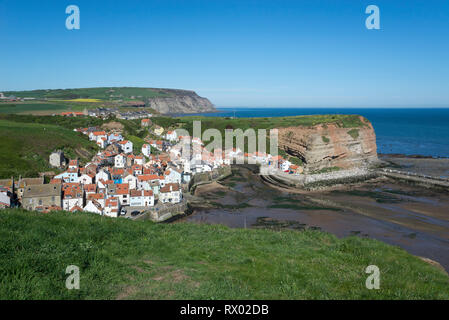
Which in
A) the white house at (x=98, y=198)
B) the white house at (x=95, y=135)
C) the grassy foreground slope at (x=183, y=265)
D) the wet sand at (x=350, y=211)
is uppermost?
the white house at (x=95, y=135)

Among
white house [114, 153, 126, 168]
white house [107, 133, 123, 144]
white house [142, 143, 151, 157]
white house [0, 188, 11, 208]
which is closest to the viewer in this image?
white house [0, 188, 11, 208]

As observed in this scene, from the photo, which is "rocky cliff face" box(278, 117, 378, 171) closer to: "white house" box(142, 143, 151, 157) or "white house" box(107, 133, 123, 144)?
"white house" box(142, 143, 151, 157)

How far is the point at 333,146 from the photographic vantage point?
68.7 meters

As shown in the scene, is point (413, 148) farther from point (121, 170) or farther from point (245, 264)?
point (245, 264)

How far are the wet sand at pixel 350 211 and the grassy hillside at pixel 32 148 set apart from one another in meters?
26.0

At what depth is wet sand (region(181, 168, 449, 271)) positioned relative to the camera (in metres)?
29.8

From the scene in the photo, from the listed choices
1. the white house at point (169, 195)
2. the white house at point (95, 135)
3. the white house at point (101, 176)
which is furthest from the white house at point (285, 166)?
the white house at point (95, 135)

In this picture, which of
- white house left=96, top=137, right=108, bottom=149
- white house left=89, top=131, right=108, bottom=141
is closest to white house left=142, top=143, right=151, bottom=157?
white house left=96, top=137, right=108, bottom=149

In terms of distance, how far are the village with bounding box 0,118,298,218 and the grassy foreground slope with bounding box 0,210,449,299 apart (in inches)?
583

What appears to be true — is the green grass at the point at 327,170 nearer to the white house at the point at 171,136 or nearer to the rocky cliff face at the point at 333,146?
the rocky cliff face at the point at 333,146

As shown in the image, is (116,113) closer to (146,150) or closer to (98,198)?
(146,150)

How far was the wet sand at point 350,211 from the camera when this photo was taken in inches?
1171

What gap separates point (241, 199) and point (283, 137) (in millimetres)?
42526
